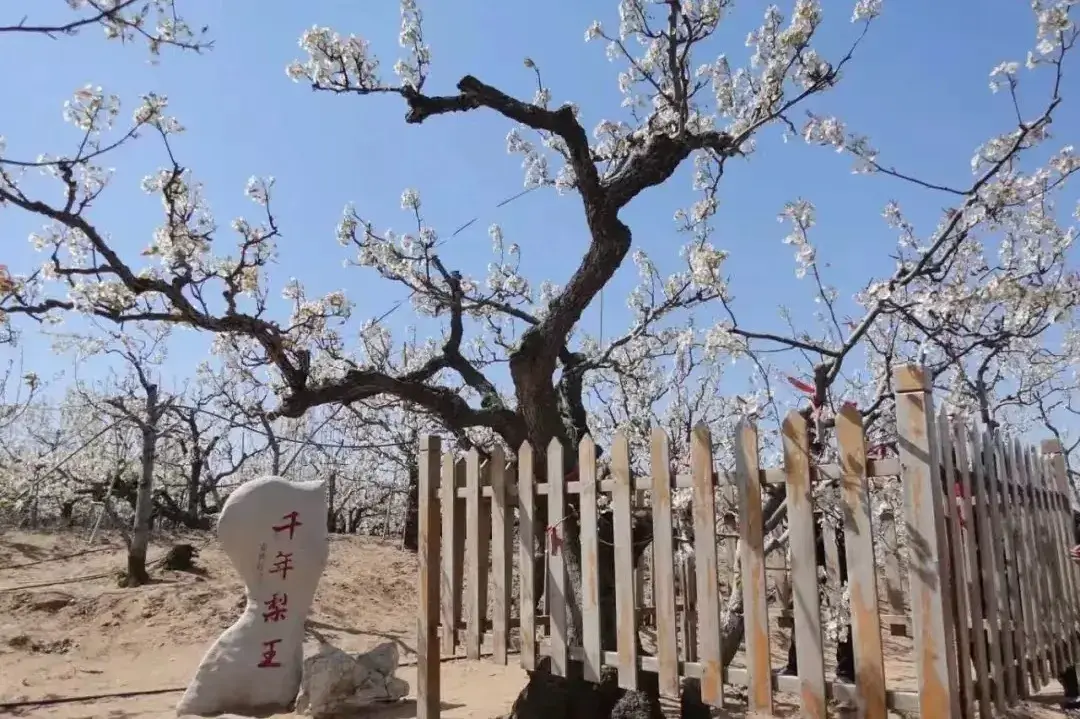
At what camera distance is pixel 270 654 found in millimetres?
6539

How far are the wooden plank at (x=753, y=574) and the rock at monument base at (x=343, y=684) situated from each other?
13.6 ft

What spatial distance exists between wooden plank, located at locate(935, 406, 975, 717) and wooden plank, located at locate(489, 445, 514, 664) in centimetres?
200

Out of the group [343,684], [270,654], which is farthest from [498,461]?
[270,654]

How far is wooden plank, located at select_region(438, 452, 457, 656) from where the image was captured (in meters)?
4.12

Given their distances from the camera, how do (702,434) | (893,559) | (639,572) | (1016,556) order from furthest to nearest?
(639,572) < (893,559) < (1016,556) < (702,434)

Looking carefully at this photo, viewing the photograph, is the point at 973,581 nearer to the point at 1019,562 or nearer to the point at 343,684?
the point at 1019,562

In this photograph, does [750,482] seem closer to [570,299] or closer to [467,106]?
[570,299]

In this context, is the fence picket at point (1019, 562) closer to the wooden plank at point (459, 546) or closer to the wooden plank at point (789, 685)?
the wooden plank at point (789, 685)

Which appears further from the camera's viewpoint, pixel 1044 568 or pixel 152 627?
pixel 152 627

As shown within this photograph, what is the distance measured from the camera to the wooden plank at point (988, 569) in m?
2.95

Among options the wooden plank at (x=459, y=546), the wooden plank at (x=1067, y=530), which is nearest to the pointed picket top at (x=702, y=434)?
the wooden plank at (x=459, y=546)

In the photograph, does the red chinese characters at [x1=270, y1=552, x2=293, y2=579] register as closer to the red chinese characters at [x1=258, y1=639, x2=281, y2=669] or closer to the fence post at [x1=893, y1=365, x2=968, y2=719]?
the red chinese characters at [x1=258, y1=639, x2=281, y2=669]

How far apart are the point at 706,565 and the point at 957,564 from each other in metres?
0.88

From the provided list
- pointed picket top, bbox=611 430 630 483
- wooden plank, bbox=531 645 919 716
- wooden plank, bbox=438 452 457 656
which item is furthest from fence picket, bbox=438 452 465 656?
pointed picket top, bbox=611 430 630 483
